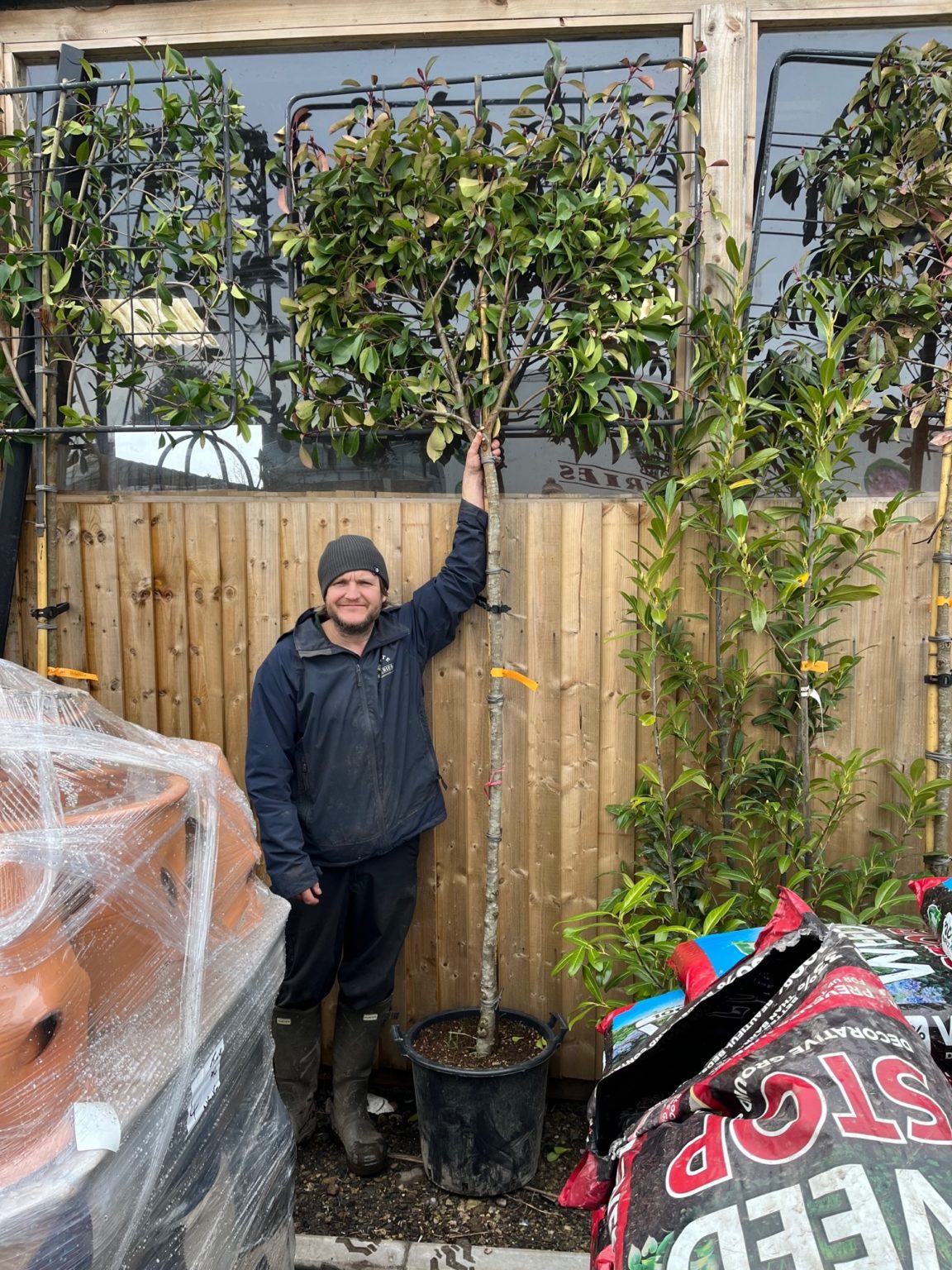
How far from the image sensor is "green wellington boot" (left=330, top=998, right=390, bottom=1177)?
3.09 metres

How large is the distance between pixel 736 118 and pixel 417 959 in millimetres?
3148

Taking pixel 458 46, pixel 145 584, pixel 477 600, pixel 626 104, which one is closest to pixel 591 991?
pixel 477 600

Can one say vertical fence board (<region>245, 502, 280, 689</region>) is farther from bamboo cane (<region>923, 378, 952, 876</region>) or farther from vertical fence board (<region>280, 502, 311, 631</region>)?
bamboo cane (<region>923, 378, 952, 876</region>)

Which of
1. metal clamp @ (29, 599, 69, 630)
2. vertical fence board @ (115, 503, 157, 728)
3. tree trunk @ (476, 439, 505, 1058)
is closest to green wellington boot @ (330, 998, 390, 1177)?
Answer: tree trunk @ (476, 439, 505, 1058)

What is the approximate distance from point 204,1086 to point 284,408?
2464mm

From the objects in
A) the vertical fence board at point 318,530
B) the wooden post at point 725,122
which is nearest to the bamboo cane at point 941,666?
the wooden post at point 725,122

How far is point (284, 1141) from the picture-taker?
2.16 metres

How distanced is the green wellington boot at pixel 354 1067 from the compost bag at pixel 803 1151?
1.74m

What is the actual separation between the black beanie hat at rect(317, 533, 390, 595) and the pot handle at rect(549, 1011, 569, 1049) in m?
1.53

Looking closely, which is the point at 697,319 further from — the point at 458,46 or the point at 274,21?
the point at 274,21

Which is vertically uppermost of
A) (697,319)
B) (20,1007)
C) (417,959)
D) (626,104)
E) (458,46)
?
(458,46)

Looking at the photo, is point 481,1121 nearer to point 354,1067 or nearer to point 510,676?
point 354,1067

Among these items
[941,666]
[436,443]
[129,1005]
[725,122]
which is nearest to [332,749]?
[436,443]

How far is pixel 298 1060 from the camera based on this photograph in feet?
10.3
